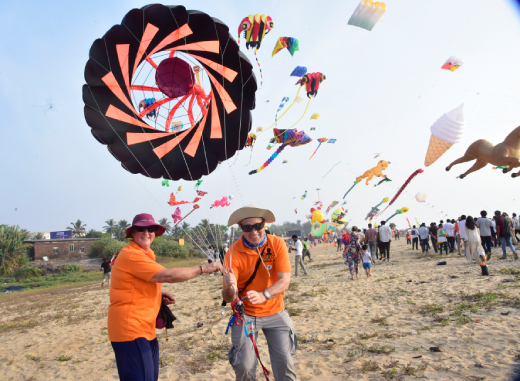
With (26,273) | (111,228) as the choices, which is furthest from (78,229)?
(26,273)

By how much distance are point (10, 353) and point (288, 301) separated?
5.64m

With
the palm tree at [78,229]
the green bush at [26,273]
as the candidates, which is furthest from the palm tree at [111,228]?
the green bush at [26,273]

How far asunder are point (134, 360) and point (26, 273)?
102 ft

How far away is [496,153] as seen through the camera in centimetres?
382

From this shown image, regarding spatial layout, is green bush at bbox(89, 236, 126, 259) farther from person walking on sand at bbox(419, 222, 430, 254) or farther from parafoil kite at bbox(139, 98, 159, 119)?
parafoil kite at bbox(139, 98, 159, 119)

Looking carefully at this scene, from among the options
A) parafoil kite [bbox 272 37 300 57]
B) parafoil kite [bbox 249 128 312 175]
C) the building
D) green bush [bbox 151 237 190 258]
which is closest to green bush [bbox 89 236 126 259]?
the building

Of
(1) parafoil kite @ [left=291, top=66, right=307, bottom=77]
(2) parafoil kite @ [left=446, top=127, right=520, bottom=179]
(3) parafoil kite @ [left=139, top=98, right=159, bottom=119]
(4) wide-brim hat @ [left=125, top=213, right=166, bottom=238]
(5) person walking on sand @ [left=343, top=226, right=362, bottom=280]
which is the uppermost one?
(1) parafoil kite @ [left=291, top=66, right=307, bottom=77]

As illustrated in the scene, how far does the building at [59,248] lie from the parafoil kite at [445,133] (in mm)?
44155

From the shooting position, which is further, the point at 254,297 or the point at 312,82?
the point at 312,82

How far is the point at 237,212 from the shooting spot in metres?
3.02

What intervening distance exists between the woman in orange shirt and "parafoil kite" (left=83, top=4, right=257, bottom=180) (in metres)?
2.70

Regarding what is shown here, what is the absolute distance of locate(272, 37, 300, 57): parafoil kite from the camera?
277 inches

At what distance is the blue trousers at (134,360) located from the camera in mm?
2334

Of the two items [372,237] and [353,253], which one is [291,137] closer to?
[353,253]
